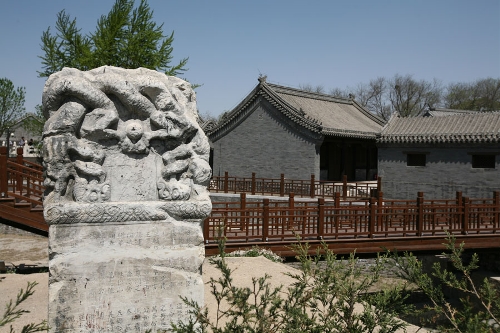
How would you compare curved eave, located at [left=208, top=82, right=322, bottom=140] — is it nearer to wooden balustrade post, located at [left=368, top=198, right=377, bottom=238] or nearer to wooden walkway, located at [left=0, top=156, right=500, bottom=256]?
wooden walkway, located at [left=0, top=156, right=500, bottom=256]

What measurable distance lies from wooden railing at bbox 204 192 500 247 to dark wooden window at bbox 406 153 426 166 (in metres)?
8.12

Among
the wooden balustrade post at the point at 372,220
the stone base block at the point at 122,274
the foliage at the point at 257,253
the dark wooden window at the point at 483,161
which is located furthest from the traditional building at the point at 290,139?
the stone base block at the point at 122,274

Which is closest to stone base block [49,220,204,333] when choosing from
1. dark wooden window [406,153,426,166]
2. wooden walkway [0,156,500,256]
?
wooden walkway [0,156,500,256]

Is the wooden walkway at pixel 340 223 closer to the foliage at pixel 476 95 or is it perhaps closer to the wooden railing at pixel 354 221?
the wooden railing at pixel 354 221

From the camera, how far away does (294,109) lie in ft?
69.3

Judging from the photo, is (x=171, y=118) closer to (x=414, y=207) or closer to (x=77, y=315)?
(x=77, y=315)

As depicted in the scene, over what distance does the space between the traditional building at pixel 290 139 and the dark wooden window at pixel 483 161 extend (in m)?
4.20

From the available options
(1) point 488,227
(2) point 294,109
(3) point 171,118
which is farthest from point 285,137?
(3) point 171,118

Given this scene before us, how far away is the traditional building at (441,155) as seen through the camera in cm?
1686

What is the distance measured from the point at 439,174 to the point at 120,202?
1685 cm

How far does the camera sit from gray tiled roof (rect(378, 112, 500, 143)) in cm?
1709

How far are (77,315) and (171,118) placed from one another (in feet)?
5.59

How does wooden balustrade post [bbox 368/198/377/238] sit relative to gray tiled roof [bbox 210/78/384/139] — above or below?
below

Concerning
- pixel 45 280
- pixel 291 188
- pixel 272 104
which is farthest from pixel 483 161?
pixel 45 280
